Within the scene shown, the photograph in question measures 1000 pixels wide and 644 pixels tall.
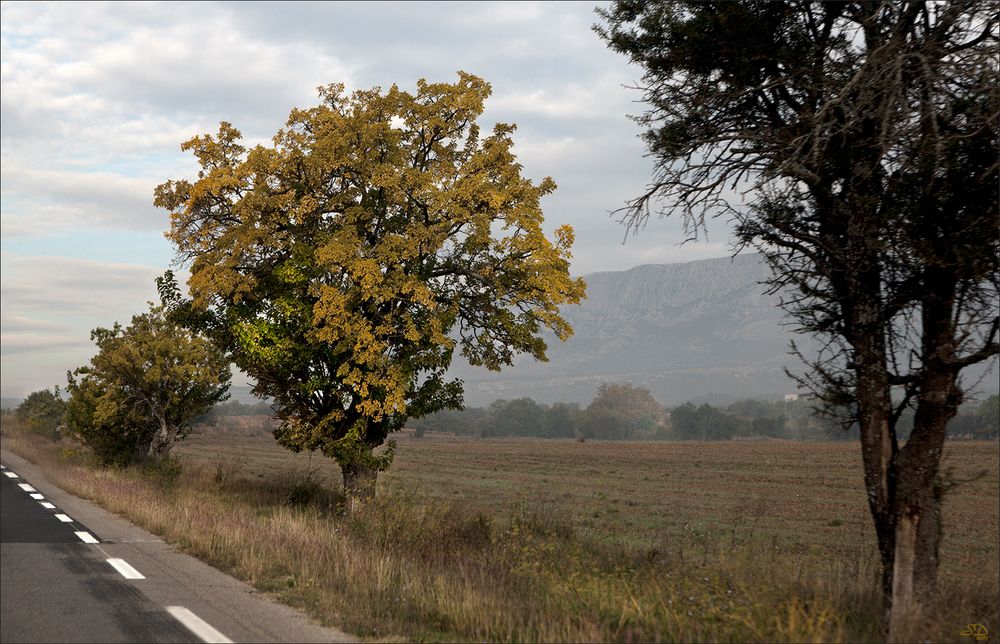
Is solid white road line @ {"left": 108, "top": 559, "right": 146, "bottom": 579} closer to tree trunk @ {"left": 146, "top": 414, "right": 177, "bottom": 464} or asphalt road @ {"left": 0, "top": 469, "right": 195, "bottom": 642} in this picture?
asphalt road @ {"left": 0, "top": 469, "right": 195, "bottom": 642}

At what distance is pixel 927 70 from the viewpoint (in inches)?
285

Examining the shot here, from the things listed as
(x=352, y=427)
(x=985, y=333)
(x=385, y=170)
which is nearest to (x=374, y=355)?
(x=352, y=427)

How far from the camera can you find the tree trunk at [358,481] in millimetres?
16359

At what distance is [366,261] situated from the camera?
15242 mm

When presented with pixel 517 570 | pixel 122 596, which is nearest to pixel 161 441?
pixel 122 596

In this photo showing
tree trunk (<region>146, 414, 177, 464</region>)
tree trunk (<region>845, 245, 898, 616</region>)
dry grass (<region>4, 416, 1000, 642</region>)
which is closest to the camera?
dry grass (<region>4, 416, 1000, 642</region>)

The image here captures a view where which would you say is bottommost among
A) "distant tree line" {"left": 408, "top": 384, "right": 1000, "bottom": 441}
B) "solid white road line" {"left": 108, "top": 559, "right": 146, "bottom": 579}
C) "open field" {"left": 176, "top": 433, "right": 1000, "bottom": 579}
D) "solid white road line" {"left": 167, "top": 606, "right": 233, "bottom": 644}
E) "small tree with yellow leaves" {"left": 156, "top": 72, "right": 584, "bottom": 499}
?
"distant tree line" {"left": 408, "top": 384, "right": 1000, "bottom": 441}

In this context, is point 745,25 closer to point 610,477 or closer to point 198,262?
point 198,262

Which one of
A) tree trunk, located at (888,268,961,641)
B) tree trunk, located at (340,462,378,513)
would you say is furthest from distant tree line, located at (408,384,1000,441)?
tree trunk, located at (888,268,961,641)

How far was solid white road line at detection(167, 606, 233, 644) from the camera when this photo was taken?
21.1 feet

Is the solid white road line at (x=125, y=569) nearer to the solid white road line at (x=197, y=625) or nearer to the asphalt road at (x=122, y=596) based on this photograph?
the asphalt road at (x=122, y=596)

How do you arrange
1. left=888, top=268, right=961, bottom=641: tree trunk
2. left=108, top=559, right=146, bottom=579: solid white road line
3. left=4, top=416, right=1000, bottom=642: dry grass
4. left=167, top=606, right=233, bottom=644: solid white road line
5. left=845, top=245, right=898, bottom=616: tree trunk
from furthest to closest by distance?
left=108, top=559, right=146, bottom=579: solid white road line → left=845, top=245, right=898, bottom=616: tree trunk → left=888, top=268, right=961, bottom=641: tree trunk → left=4, top=416, right=1000, bottom=642: dry grass → left=167, top=606, right=233, bottom=644: solid white road line

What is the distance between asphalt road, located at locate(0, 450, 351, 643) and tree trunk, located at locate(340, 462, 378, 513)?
442 centimetres

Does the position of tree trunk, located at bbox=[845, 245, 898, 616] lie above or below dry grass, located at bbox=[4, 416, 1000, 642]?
above
